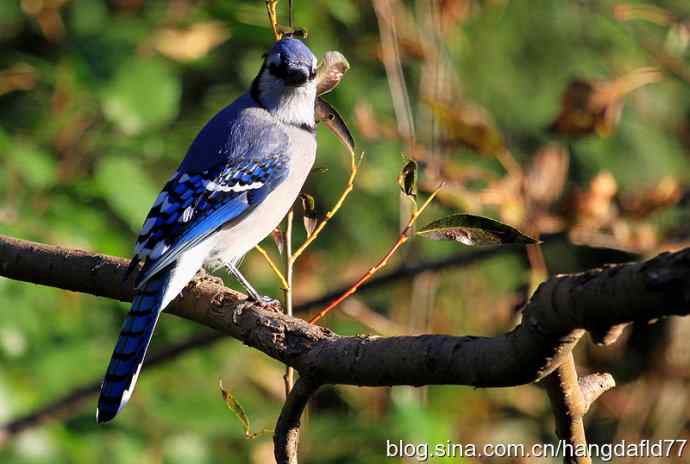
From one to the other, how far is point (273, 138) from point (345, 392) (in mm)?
1374

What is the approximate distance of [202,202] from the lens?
2984 mm

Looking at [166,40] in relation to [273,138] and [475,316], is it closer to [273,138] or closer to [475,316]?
[273,138]

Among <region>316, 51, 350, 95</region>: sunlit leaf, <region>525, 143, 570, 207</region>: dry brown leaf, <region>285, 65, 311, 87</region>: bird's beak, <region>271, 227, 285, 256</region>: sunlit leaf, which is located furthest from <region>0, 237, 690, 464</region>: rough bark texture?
<region>525, 143, 570, 207</region>: dry brown leaf

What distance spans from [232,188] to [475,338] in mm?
1563

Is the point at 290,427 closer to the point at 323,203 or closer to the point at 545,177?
the point at 545,177

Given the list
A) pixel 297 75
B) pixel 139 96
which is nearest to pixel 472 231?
pixel 297 75

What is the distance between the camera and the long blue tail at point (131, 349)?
7.56 feet

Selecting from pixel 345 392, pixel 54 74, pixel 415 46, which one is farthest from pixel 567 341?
pixel 345 392

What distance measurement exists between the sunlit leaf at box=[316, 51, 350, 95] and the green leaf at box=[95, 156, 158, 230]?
1084mm

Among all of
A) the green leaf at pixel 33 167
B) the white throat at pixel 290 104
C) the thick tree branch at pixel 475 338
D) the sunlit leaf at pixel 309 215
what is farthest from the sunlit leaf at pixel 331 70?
the green leaf at pixel 33 167

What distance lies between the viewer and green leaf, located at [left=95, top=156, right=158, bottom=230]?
320cm

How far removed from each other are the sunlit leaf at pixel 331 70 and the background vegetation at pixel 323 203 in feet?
2.57

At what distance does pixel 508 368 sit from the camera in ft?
5.10

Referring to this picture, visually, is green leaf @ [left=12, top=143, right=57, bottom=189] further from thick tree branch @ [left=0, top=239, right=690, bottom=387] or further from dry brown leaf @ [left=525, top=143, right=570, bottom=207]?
dry brown leaf @ [left=525, top=143, right=570, bottom=207]
